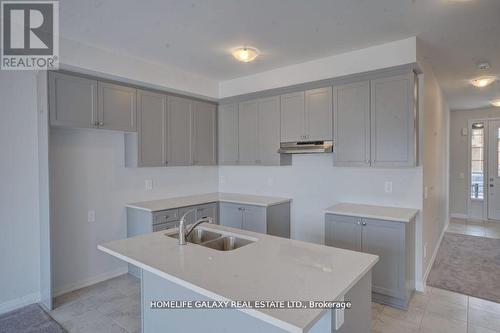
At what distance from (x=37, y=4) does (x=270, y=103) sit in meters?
2.65

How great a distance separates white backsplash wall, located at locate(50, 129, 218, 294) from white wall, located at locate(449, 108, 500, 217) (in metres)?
6.76

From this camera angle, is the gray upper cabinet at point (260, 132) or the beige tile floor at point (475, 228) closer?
the gray upper cabinet at point (260, 132)

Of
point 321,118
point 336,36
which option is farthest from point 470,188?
point 336,36

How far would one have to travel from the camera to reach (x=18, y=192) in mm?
2963

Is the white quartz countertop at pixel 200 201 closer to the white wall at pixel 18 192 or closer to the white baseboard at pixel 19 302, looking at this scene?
the white wall at pixel 18 192

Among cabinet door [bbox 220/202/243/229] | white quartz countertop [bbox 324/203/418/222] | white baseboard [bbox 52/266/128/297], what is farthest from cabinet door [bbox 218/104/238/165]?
white baseboard [bbox 52/266/128/297]

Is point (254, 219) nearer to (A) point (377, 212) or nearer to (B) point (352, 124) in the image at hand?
(A) point (377, 212)

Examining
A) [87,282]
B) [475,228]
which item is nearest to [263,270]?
[87,282]

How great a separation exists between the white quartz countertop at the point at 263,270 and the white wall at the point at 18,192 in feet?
5.44

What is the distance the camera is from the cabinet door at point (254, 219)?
12.5 ft

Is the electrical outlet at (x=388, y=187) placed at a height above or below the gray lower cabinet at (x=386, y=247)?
above

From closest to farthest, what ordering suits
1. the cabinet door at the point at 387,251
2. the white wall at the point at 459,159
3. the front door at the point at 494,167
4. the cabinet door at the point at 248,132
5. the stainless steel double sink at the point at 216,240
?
the stainless steel double sink at the point at 216,240, the cabinet door at the point at 387,251, the cabinet door at the point at 248,132, the front door at the point at 494,167, the white wall at the point at 459,159

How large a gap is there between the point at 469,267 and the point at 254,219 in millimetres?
2929

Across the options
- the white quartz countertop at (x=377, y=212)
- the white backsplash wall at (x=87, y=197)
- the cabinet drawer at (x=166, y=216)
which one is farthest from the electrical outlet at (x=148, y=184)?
the white quartz countertop at (x=377, y=212)
